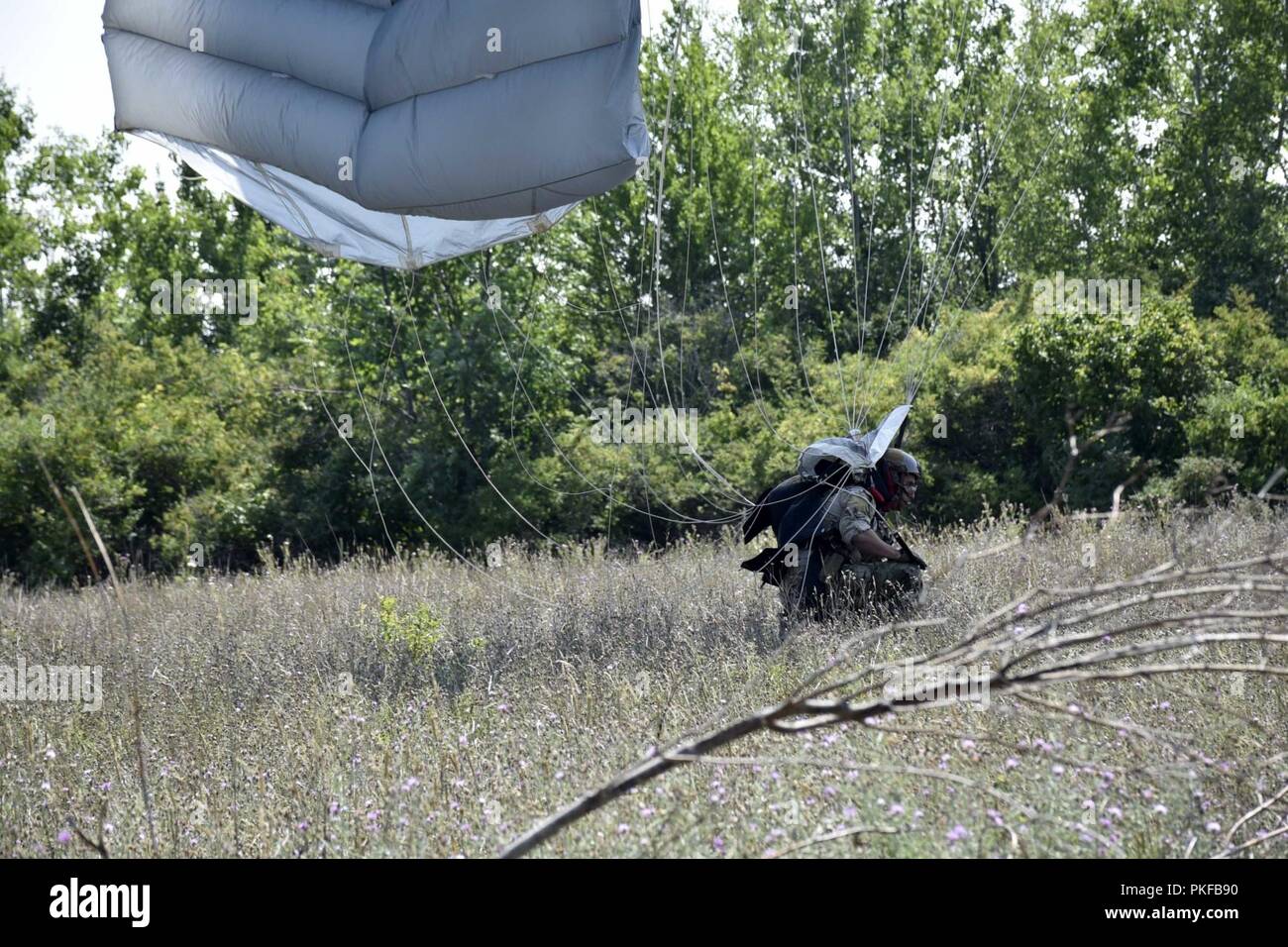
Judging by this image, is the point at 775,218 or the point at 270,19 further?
the point at 775,218

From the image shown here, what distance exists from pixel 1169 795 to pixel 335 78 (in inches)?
249

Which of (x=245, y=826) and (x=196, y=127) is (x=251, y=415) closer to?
(x=196, y=127)

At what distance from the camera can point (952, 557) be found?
8.37m

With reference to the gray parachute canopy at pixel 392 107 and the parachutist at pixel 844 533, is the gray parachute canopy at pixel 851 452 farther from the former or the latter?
the gray parachute canopy at pixel 392 107

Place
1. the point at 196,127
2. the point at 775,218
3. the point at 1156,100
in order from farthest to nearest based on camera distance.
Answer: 1. the point at 775,218
2. the point at 1156,100
3. the point at 196,127

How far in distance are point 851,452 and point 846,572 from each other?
65cm

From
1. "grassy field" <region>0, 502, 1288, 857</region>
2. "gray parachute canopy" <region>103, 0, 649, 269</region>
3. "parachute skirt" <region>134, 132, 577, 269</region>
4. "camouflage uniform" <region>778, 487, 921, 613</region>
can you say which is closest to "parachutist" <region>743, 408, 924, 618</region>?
"camouflage uniform" <region>778, 487, 921, 613</region>

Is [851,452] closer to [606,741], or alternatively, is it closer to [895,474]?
[895,474]

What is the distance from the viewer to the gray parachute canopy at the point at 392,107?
683 cm

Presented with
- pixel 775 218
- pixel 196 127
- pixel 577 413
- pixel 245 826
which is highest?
pixel 775 218

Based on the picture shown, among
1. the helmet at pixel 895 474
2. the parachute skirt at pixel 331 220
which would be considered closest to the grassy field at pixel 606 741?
the helmet at pixel 895 474

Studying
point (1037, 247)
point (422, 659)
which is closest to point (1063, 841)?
point (422, 659)

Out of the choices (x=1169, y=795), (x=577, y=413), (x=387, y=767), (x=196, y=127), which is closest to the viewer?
(x=1169, y=795)

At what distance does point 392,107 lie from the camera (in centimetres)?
754
